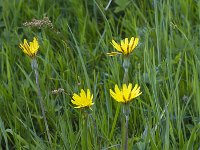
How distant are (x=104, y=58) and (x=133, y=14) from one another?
39cm

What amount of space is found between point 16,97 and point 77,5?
0.85 metres

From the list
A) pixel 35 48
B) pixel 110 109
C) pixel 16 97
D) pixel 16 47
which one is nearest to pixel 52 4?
pixel 16 47

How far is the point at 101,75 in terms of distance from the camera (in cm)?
218

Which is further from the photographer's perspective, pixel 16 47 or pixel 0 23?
pixel 0 23

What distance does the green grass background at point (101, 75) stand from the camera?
1649 mm

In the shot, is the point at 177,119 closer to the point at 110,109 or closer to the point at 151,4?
the point at 110,109

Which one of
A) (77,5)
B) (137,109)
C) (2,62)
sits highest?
(77,5)

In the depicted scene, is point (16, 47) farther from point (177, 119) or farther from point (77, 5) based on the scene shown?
point (177, 119)

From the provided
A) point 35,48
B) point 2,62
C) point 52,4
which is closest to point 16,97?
point 2,62

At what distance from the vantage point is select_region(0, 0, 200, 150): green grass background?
5.41 feet

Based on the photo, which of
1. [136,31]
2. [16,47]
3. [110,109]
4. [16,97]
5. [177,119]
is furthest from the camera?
[16,47]

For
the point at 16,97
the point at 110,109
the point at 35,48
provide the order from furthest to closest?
the point at 16,97 < the point at 110,109 < the point at 35,48

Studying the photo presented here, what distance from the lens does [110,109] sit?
1.86 m

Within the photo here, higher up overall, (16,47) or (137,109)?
(16,47)
